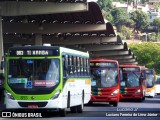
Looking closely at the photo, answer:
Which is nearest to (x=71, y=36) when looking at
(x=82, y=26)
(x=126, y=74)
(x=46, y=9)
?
(x=82, y=26)

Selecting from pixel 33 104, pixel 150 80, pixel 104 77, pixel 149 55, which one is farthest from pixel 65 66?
pixel 149 55

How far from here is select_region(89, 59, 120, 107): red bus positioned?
3900 cm

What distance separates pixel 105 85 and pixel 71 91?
1133 cm

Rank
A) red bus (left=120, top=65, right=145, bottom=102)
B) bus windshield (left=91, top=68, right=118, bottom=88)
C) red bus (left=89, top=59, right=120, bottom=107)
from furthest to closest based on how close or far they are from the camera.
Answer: red bus (left=120, top=65, right=145, bottom=102) → bus windshield (left=91, top=68, right=118, bottom=88) → red bus (left=89, top=59, right=120, bottom=107)

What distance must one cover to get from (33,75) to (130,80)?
24.2m

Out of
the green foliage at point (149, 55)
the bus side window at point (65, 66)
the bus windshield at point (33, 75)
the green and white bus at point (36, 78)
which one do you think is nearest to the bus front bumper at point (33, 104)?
the green and white bus at point (36, 78)

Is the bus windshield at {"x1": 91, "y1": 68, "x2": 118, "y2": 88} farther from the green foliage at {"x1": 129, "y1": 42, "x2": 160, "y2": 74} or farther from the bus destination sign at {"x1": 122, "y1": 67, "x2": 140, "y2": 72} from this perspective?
the green foliage at {"x1": 129, "y1": 42, "x2": 160, "y2": 74}

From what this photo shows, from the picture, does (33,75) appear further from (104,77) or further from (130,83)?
(130,83)

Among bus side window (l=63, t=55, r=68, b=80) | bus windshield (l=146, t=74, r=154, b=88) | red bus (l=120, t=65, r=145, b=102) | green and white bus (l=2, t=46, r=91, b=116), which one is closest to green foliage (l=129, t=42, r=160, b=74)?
bus windshield (l=146, t=74, r=154, b=88)

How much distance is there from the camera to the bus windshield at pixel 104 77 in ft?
128

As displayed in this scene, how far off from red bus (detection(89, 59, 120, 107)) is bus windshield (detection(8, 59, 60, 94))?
13104 millimetres

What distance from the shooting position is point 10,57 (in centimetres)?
2619

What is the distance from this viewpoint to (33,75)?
84.9 ft

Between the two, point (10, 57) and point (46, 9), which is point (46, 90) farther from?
point (46, 9)
